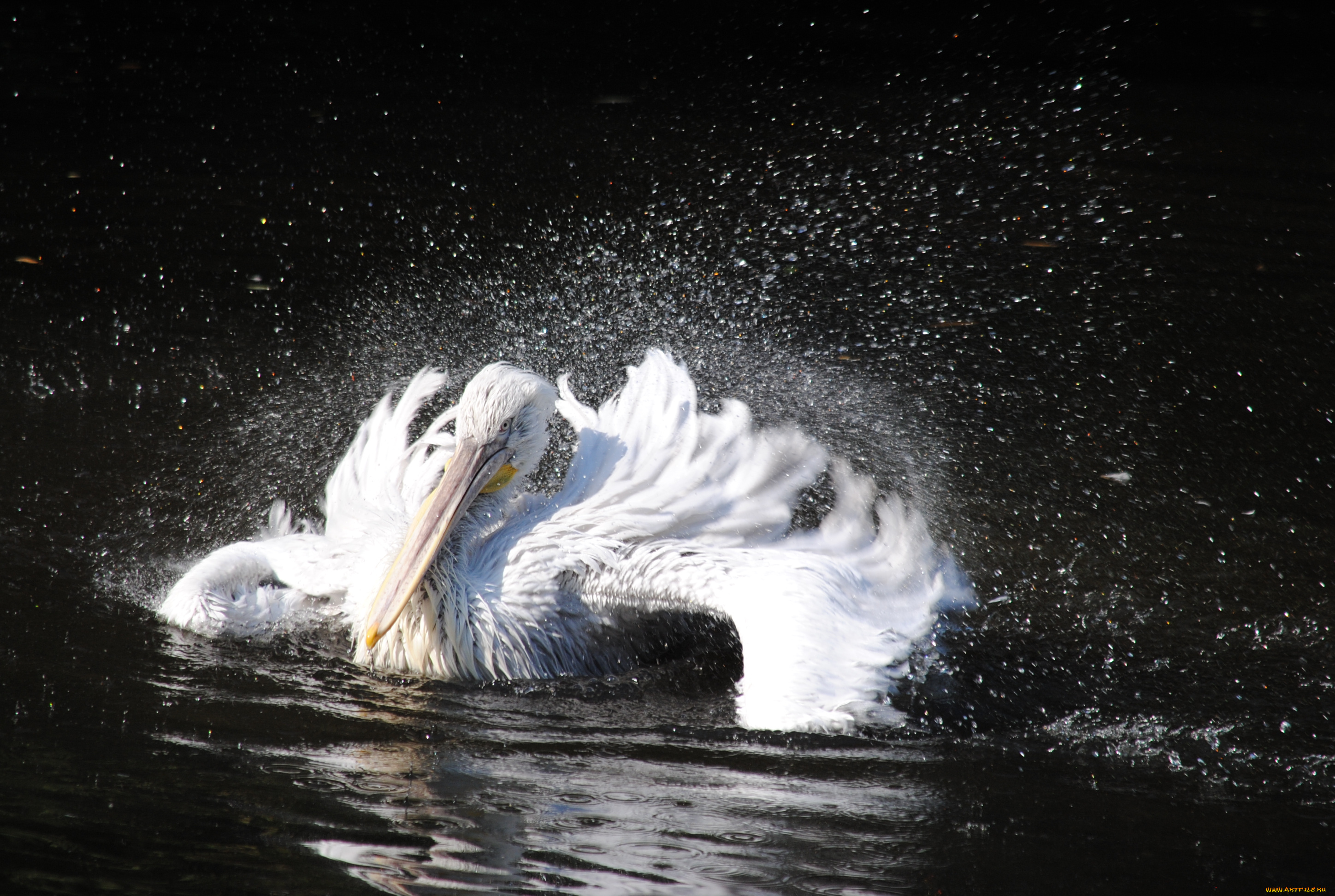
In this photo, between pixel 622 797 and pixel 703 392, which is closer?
pixel 622 797

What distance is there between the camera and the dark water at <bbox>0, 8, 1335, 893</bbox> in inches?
120

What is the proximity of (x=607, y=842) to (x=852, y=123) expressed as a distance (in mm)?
9659

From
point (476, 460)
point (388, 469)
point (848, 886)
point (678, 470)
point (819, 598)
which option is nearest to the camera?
point (848, 886)

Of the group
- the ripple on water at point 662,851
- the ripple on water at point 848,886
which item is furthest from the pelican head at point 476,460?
the ripple on water at point 848,886

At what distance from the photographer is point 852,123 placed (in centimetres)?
1150

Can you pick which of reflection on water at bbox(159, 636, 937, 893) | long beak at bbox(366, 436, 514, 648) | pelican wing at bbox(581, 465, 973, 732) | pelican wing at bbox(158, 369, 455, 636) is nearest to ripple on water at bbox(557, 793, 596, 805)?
reflection on water at bbox(159, 636, 937, 893)

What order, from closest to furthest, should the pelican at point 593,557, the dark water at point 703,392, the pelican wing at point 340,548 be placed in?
1. the dark water at point 703,392
2. the pelican at point 593,557
3. the pelican wing at point 340,548

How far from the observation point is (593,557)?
4027 mm

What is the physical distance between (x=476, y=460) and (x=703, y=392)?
2069 mm

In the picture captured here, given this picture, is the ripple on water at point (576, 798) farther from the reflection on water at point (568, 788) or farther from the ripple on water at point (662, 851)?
the ripple on water at point (662, 851)

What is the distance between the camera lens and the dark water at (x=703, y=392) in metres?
3.05

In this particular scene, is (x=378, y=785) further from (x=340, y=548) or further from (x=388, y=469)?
(x=388, y=469)

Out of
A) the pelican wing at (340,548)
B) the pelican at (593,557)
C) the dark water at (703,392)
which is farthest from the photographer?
the pelican wing at (340,548)

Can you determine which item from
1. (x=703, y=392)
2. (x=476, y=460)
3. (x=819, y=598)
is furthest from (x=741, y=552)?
(x=703, y=392)
